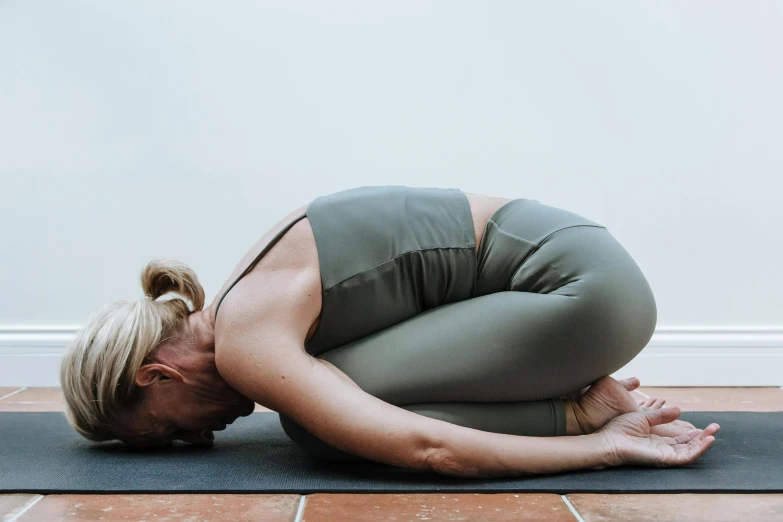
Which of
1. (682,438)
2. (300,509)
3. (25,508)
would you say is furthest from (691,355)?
(25,508)

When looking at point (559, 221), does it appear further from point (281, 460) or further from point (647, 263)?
point (647, 263)

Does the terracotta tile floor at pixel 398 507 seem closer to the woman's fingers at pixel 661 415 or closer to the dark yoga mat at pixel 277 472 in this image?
the dark yoga mat at pixel 277 472

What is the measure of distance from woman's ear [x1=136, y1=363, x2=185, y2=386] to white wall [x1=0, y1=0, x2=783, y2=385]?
118 cm

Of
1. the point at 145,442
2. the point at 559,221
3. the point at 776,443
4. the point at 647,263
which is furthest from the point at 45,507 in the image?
the point at 647,263

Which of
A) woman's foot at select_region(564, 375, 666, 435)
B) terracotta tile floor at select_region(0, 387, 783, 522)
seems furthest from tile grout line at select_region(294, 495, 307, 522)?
woman's foot at select_region(564, 375, 666, 435)

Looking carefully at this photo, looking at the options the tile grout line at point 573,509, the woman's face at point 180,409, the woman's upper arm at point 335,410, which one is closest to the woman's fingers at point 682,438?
the tile grout line at point 573,509

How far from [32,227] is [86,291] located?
0.30m

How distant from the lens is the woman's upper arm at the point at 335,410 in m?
1.32

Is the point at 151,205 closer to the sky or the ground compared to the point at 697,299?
closer to the sky

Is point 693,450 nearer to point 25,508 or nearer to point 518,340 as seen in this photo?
point 518,340

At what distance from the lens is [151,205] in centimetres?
267

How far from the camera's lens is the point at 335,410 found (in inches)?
51.9

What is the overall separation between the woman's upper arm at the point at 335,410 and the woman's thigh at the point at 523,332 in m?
0.12

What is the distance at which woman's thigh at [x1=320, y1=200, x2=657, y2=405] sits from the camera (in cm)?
145
